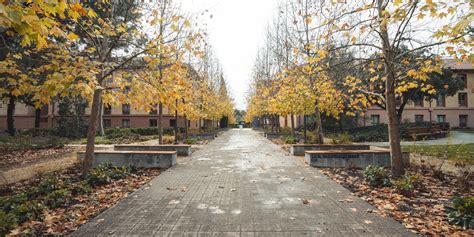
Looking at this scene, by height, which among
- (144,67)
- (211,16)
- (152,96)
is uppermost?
(211,16)

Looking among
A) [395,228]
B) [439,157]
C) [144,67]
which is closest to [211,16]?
[144,67]

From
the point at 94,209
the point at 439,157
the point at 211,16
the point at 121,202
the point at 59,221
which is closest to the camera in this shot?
the point at 59,221

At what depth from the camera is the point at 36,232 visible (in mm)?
3443

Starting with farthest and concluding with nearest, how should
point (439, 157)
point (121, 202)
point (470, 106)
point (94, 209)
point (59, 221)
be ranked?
point (470, 106), point (439, 157), point (121, 202), point (94, 209), point (59, 221)

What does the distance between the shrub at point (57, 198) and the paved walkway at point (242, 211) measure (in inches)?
44.3

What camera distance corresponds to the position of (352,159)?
332 inches

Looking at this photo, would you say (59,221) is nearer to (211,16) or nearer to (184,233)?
(184,233)

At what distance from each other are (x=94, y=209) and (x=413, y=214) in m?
5.49

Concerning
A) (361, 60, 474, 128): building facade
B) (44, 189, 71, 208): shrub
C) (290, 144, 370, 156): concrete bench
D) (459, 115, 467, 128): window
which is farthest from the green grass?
(459, 115, 467, 128): window

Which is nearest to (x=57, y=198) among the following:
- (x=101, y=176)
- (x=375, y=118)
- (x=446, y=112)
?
(x=101, y=176)

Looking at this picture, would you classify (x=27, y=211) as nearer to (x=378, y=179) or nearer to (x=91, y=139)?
(x=91, y=139)

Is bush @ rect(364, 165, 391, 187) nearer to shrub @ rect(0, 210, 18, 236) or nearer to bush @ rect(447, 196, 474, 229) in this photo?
bush @ rect(447, 196, 474, 229)

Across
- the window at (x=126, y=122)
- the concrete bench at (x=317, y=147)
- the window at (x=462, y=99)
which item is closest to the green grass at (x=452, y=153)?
the concrete bench at (x=317, y=147)

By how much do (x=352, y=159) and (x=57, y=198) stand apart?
327 inches
